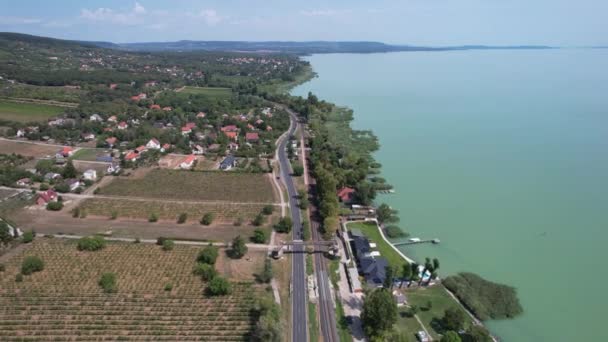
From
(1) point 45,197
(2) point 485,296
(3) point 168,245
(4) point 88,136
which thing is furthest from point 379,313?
(4) point 88,136

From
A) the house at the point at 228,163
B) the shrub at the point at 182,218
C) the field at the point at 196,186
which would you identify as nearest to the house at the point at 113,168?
the field at the point at 196,186

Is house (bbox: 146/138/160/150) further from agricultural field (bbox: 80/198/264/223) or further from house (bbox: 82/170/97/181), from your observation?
agricultural field (bbox: 80/198/264/223)

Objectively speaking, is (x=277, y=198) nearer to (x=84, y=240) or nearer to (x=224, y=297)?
(x=224, y=297)

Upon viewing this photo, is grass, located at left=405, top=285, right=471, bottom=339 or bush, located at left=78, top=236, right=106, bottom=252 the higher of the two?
bush, located at left=78, top=236, right=106, bottom=252

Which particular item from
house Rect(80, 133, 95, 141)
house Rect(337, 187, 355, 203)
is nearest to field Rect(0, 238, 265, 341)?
house Rect(337, 187, 355, 203)

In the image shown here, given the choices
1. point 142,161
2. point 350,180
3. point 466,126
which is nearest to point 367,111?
point 466,126

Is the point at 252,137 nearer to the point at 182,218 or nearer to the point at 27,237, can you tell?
the point at 182,218

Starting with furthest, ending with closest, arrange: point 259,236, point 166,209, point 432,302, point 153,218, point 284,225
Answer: point 166,209
point 153,218
point 284,225
point 259,236
point 432,302
